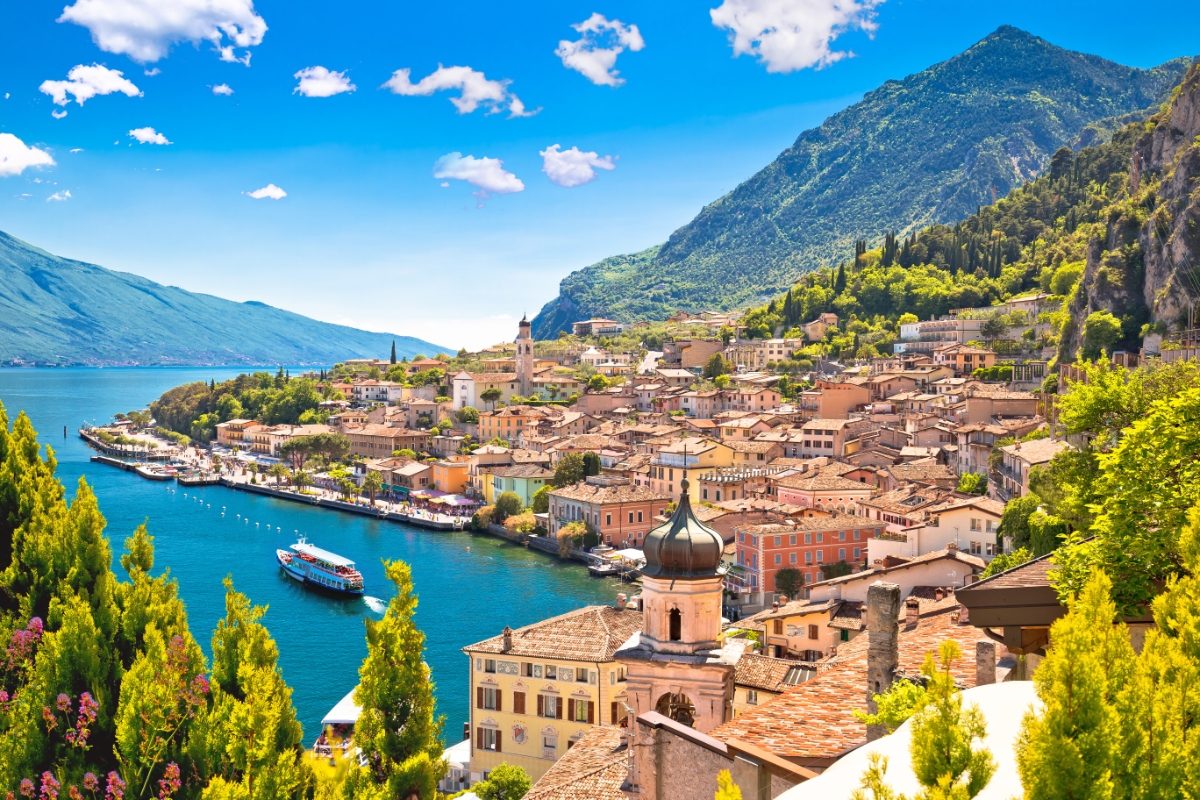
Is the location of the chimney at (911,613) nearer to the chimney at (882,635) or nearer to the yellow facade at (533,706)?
the yellow facade at (533,706)

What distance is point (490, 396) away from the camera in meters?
109

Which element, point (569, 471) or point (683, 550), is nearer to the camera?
point (683, 550)

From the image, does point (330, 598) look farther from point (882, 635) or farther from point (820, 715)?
point (882, 635)

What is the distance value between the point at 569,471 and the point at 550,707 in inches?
1766

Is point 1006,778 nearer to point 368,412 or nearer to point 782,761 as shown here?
point 782,761

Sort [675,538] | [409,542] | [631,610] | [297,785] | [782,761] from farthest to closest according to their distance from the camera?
1. [409,542]
2. [631,610]
3. [675,538]
4. [297,785]
5. [782,761]

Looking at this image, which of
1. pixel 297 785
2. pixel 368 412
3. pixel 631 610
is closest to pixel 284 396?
pixel 368 412

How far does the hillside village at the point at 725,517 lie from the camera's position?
10984 millimetres

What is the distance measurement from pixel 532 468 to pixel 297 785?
6648 centimetres

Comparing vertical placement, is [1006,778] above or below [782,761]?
above

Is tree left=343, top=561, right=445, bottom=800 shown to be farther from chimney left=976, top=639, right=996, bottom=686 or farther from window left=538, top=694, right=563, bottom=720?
window left=538, top=694, right=563, bottom=720

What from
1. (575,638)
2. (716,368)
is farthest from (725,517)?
(716,368)

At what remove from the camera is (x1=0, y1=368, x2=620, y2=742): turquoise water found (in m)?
38.6

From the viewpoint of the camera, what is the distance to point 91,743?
12070 mm
